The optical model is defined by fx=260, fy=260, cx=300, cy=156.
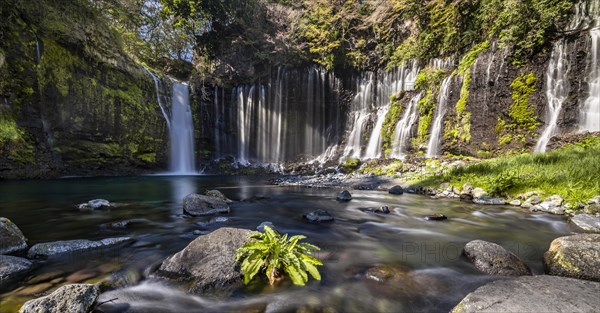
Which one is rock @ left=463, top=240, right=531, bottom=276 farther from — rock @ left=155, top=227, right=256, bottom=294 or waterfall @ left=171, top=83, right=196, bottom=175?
waterfall @ left=171, top=83, right=196, bottom=175

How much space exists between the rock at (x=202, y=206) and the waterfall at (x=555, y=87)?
53.2ft

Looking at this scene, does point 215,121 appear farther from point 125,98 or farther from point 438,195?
point 438,195

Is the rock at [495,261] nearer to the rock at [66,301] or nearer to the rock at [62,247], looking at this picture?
the rock at [66,301]

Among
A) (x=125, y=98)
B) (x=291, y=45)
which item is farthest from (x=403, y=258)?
(x=291, y=45)

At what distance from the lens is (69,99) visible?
19.8m

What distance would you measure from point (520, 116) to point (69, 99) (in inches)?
1206

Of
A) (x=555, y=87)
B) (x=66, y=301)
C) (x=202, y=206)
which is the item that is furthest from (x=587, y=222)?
(x=555, y=87)

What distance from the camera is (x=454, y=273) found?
3.46m

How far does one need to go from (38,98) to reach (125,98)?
6.03 m

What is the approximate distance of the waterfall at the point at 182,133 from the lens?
27355 millimetres

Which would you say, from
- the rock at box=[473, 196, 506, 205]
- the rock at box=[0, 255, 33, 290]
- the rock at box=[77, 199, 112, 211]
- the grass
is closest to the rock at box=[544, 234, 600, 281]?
the grass

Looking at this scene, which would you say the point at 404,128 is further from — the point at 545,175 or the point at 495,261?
the point at 495,261

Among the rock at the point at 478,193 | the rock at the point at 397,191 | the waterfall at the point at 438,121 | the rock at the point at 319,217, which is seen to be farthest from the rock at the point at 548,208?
the waterfall at the point at 438,121

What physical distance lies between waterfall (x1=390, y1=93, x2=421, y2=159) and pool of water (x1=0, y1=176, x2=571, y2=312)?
12572 millimetres
